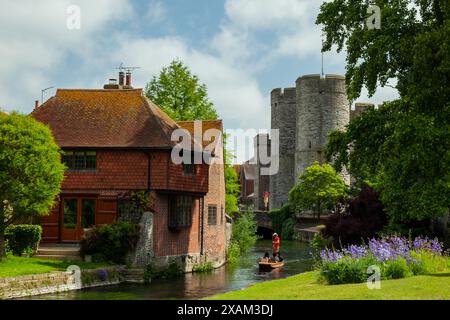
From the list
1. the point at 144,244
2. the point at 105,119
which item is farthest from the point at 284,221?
the point at 144,244

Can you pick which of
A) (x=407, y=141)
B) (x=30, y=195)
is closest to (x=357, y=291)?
(x=407, y=141)

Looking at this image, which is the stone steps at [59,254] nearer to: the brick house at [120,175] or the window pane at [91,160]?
the brick house at [120,175]

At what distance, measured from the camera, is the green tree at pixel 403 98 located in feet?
71.6

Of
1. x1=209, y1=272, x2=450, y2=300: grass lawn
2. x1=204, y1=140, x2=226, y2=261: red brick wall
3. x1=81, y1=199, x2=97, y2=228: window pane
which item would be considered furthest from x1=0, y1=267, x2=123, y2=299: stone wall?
x1=204, y1=140, x2=226, y2=261: red brick wall

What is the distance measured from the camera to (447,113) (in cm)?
2211

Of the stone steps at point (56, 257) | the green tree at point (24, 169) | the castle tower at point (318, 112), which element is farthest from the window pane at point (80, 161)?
the castle tower at point (318, 112)

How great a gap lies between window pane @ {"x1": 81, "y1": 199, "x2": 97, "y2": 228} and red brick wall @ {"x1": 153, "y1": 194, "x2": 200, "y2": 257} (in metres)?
3.10

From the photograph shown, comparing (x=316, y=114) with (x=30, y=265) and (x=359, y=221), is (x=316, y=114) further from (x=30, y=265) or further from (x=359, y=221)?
(x=30, y=265)

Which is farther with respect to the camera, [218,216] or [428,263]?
[218,216]

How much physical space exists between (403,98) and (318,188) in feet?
163

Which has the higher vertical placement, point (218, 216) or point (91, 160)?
point (91, 160)

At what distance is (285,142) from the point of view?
9444cm

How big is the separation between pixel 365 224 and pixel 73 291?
50.0 feet

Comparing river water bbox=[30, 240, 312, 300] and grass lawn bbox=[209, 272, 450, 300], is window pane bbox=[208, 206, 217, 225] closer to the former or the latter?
river water bbox=[30, 240, 312, 300]
